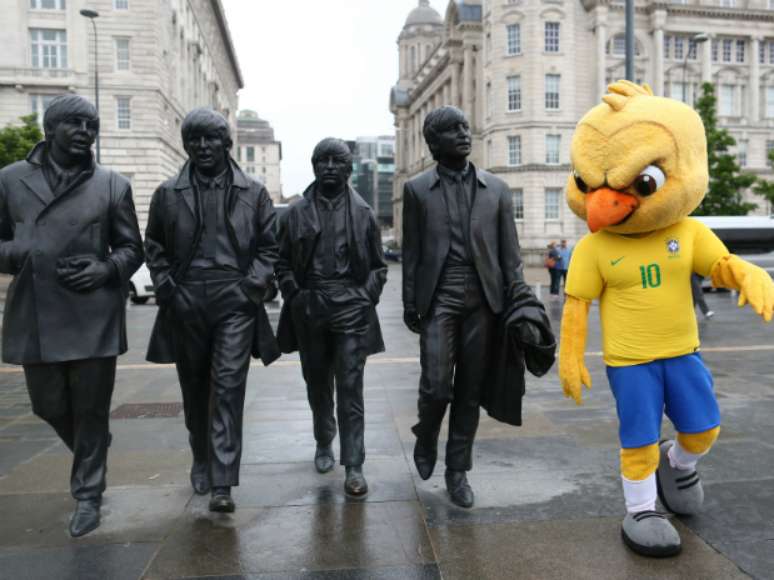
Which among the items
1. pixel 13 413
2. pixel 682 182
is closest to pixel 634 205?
pixel 682 182

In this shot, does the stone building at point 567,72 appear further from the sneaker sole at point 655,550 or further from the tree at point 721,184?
the sneaker sole at point 655,550

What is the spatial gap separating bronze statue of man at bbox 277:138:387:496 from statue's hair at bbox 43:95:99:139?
1.30 metres

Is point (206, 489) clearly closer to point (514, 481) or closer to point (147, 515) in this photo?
point (147, 515)

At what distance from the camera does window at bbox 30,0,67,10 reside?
128 ft

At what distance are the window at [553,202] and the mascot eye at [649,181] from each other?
45631 millimetres

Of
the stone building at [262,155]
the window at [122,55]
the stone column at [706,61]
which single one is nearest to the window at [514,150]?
the stone column at [706,61]

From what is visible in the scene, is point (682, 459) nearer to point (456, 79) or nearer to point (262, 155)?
point (456, 79)

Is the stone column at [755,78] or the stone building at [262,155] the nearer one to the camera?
the stone column at [755,78]

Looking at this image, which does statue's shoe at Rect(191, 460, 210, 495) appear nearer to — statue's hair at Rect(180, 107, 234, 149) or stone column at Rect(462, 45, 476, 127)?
statue's hair at Rect(180, 107, 234, 149)

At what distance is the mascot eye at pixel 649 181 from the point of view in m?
3.33

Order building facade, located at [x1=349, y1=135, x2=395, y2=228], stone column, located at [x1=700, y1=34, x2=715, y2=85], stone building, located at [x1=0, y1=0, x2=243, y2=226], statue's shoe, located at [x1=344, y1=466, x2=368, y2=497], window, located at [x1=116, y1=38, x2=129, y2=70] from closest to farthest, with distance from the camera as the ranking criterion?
1. statue's shoe, located at [x1=344, y1=466, x2=368, y2=497]
2. stone building, located at [x1=0, y1=0, x2=243, y2=226]
3. window, located at [x1=116, y1=38, x2=129, y2=70]
4. stone column, located at [x1=700, y1=34, x2=715, y2=85]
5. building facade, located at [x1=349, y1=135, x2=395, y2=228]

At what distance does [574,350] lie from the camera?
363cm

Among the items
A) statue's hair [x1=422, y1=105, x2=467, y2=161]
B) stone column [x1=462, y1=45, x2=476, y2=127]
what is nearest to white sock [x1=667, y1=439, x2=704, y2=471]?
statue's hair [x1=422, y1=105, x2=467, y2=161]

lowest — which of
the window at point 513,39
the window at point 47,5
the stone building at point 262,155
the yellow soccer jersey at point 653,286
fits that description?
the yellow soccer jersey at point 653,286
